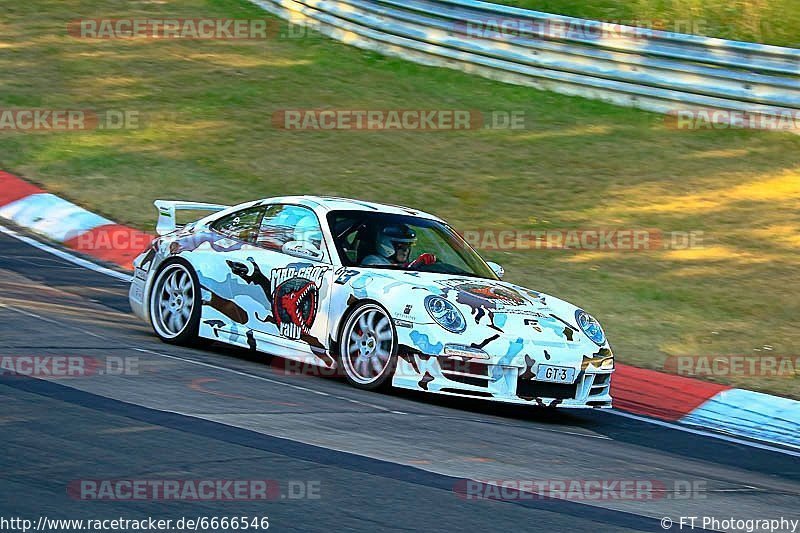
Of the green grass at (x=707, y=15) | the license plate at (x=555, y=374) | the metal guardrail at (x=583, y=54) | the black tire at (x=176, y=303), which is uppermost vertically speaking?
the green grass at (x=707, y=15)

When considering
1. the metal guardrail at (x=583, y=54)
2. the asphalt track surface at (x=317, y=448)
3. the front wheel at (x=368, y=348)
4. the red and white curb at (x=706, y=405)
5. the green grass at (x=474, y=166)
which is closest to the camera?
the asphalt track surface at (x=317, y=448)

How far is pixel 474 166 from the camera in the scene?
52.7 feet

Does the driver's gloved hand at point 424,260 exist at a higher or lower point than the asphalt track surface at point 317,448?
higher

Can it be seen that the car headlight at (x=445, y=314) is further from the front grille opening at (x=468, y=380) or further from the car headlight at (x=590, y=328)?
the car headlight at (x=590, y=328)

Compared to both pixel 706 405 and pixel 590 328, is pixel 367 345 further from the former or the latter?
pixel 706 405

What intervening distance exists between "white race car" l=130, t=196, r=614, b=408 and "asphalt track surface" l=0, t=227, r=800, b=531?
8.5 inches

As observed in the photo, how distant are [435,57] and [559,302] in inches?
422

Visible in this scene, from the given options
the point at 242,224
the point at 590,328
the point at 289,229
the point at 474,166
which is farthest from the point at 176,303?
the point at 474,166

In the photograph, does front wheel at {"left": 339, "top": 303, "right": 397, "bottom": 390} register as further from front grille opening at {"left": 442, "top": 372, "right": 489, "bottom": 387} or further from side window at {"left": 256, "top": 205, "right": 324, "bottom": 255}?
side window at {"left": 256, "top": 205, "right": 324, "bottom": 255}

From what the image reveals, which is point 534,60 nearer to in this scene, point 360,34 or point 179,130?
point 360,34

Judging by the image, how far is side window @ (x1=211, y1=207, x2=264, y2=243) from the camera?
31.3ft

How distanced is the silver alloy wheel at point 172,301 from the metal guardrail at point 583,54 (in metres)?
9.25

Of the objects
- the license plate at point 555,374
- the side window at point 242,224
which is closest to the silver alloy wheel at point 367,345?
the license plate at point 555,374

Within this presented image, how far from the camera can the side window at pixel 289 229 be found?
9156mm
